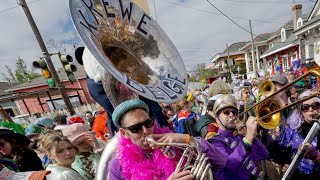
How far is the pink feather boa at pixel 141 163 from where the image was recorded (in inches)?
56.0

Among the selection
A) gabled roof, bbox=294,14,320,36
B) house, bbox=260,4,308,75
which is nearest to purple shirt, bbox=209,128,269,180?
gabled roof, bbox=294,14,320,36

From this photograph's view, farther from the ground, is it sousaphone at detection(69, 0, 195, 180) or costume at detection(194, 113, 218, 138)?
sousaphone at detection(69, 0, 195, 180)

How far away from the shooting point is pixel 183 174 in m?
A: 1.23

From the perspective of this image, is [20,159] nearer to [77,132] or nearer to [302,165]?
[77,132]

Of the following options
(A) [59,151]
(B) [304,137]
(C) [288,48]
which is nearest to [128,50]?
(A) [59,151]

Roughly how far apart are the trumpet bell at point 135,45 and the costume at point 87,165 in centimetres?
104

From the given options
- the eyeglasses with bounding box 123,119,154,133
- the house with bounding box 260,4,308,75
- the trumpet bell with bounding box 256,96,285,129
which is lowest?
the house with bounding box 260,4,308,75

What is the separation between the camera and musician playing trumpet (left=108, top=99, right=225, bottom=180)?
141cm

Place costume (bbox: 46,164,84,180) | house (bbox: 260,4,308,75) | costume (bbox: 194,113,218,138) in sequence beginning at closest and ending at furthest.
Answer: costume (bbox: 46,164,84,180) → costume (bbox: 194,113,218,138) → house (bbox: 260,4,308,75)

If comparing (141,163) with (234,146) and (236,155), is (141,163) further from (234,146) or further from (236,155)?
(234,146)

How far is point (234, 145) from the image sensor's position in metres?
2.04

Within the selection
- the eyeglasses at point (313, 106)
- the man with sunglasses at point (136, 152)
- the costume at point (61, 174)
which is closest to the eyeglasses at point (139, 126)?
the man with sunglasses at point (136, 152)

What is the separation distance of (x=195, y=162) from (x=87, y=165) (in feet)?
4.14

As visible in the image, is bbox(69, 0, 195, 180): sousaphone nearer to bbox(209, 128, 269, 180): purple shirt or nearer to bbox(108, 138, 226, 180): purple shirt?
bbox(108, 138, 226, 180): purple shirt
